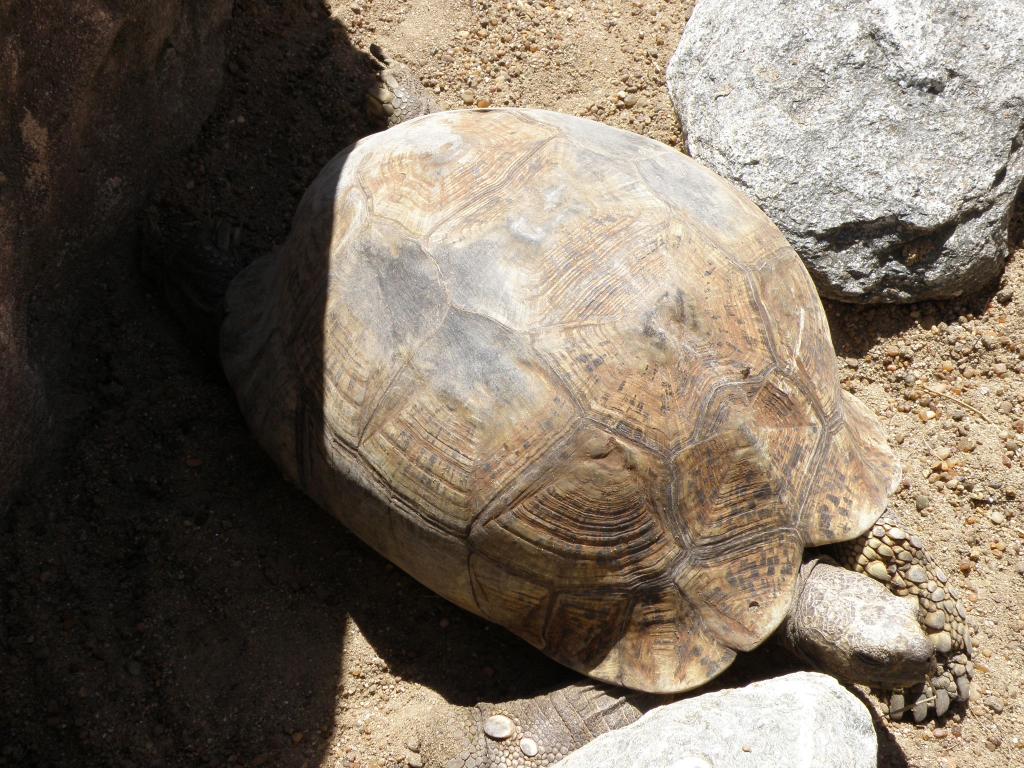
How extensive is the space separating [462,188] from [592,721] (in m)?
1.70

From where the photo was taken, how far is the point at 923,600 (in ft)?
10.1

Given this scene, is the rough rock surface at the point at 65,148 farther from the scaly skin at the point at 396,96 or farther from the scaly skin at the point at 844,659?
the scaly skin at the point at 844,659

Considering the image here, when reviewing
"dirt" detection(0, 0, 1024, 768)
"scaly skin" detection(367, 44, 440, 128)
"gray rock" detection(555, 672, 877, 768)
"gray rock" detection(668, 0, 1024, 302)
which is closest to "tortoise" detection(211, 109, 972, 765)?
"gray rock" detection(555, 672, 877, 768)

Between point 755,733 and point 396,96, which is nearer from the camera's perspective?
point 755,733

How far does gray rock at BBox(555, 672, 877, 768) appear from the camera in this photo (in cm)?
236

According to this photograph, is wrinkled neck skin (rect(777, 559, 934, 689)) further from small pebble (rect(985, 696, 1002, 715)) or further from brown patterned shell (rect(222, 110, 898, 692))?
small pebble (rect(985, 696, 1002, 715))

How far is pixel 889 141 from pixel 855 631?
6.31 ft

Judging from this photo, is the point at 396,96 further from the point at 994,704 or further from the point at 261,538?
the point at 994,704

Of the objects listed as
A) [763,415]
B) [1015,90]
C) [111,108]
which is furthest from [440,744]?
[1015,90]

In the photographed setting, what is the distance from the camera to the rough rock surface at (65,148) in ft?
8.70

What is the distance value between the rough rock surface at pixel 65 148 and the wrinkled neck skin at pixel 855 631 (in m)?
2.50

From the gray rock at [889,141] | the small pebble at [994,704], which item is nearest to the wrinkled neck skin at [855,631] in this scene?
the small pebble at [994,704]

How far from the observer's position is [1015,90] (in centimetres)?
357

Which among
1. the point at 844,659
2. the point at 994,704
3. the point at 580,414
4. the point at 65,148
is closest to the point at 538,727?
the point at 844,659
